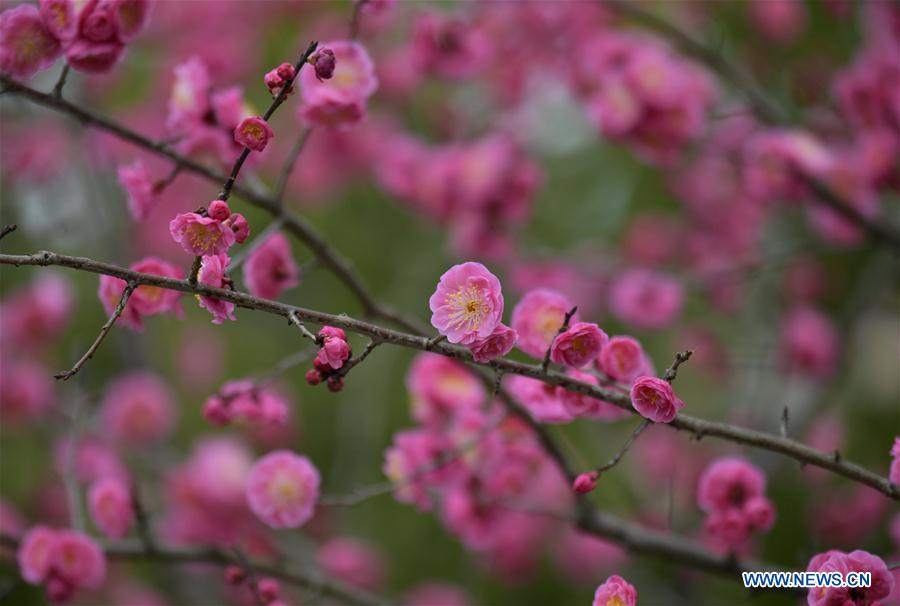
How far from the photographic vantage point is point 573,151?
14.0 feet

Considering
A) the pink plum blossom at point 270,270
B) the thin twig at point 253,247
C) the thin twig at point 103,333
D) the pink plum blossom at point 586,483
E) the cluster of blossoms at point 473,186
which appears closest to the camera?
the thin twig at point 103,333

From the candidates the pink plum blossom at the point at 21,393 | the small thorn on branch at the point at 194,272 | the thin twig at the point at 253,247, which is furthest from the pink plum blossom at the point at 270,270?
the pink plum blossom at the point at 21,393

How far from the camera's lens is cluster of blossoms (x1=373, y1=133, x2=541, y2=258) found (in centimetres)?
246

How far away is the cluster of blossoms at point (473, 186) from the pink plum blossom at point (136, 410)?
1140 millimetres

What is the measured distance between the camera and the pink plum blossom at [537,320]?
4.47ft

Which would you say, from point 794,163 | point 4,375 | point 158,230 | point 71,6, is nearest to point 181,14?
point 158,230

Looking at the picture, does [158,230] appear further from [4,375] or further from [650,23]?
[650,23]

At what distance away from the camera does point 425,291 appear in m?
3.47

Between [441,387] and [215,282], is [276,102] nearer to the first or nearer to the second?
[215,282]

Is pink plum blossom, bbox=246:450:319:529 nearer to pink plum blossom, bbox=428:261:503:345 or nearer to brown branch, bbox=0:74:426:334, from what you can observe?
brown branch, bbox=0:74:426:334

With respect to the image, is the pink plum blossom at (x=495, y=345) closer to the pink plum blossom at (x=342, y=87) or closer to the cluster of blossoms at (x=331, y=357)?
the cluster of blossoms at (x=331, y=357)

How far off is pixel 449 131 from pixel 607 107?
988 mm

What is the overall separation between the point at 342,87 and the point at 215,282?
1.80 ft

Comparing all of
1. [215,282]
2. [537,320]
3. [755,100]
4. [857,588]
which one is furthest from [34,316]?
[857,588]
